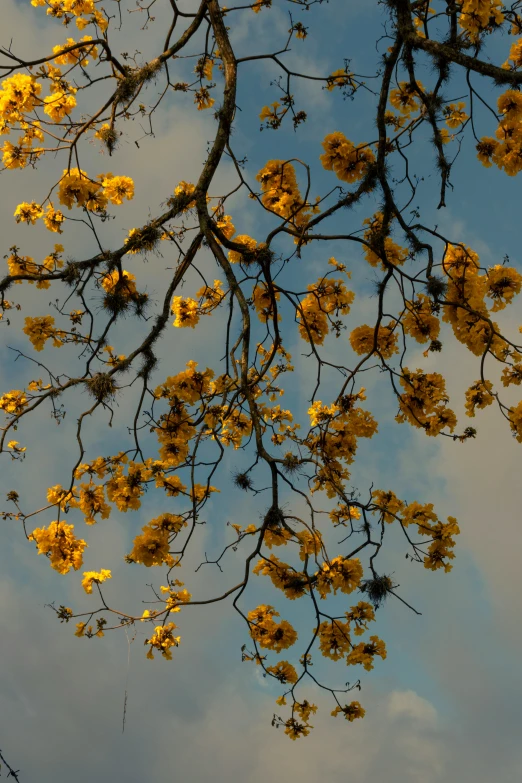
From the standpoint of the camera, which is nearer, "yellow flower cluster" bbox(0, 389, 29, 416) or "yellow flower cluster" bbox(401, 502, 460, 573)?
"yellow flower cluster" bbox(401, 502, 460, 573)

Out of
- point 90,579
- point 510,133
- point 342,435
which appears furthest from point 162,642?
point 510,133

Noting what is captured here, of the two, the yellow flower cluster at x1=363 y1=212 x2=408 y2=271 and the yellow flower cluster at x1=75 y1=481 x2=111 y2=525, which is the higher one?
the yellow flower cluster at x1=363 y1=212 x2=408 y2=271

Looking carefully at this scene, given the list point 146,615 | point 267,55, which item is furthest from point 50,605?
point 267,55

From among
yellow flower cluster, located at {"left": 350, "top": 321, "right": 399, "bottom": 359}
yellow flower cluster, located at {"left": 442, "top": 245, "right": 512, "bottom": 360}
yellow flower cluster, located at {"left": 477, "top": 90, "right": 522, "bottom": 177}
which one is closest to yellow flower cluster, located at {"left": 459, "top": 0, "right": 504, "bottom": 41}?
yellow flower cluster, located at {"left": 477, "top": 90, "right": 522, "bottom": 177}

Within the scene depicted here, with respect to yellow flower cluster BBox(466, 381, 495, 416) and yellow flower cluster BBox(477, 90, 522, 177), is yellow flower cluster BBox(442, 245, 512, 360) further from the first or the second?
yellow flower cluster BBox(477, 90, 522, 177)

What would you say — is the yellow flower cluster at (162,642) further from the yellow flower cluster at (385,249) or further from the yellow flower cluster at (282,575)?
the yellow flower cluster at (385,249)

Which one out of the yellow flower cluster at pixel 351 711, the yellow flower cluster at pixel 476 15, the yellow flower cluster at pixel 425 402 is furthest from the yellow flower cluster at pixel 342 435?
the yellow flower cluster at pixel 476 15

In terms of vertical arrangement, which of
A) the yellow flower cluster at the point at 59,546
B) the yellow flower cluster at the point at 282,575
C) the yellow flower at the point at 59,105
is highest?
the yellow flower at the point at 59,105

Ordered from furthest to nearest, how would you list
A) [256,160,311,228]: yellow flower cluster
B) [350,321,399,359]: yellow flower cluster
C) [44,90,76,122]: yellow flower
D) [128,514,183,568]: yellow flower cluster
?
[44,90,76,122]: yellow flower → [256,160,311,228]: yellow flower cluster → [350,321,399,359]: yellow flower cluster → [128,514,183,568]: yellow flower cluster

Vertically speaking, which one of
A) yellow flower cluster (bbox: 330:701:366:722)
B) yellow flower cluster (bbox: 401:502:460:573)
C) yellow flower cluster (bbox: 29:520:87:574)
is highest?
yellow flower cluster (bbox: 401:502:460:573)

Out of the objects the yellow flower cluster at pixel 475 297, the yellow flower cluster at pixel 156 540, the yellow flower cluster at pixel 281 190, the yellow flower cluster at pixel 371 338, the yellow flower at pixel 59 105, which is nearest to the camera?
the yellow flower cluster at pixel 156 540

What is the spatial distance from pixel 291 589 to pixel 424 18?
4129 mm

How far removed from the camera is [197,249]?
486 cm

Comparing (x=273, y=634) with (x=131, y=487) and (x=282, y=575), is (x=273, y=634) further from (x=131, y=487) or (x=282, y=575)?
(x=131, y=487)
